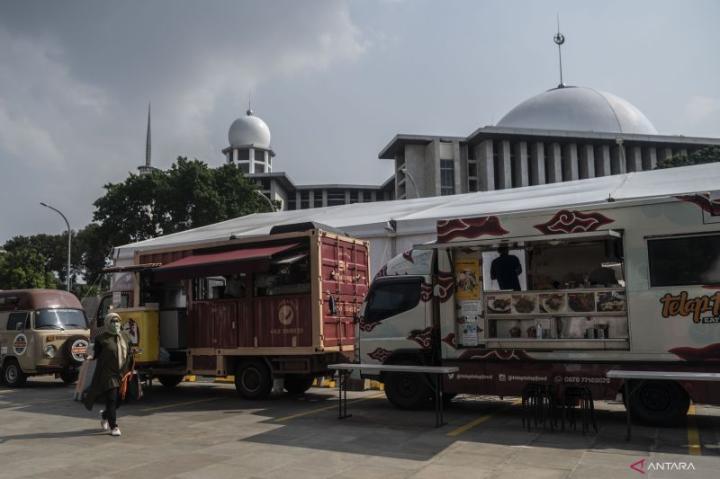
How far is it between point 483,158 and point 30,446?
A: 76482mm

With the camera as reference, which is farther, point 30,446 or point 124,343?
point 124,343

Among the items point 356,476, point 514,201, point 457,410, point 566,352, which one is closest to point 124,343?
point 356,476

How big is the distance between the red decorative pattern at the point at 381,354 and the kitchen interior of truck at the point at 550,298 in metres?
1.42

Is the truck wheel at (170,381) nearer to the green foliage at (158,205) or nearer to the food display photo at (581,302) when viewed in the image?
the food display photo at (581,302)

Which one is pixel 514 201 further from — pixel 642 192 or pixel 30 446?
pixel 30 446

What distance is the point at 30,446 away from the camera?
8352mm

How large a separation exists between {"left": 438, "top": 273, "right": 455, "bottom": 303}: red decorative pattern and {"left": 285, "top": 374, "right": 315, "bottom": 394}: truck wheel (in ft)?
12.9

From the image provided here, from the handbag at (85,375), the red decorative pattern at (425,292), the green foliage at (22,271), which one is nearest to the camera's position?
the red decorative pattern at (425,292)

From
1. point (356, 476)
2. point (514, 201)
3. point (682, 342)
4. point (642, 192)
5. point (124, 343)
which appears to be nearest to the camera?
point (356, 476)

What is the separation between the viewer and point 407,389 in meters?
10.8

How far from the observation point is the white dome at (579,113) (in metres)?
84.6

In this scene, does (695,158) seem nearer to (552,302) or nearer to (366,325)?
(552,302)

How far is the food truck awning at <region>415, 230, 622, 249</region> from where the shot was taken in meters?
9.23

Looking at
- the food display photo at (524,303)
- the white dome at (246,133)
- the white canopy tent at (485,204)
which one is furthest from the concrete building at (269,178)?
the food display photo at (524,303)
